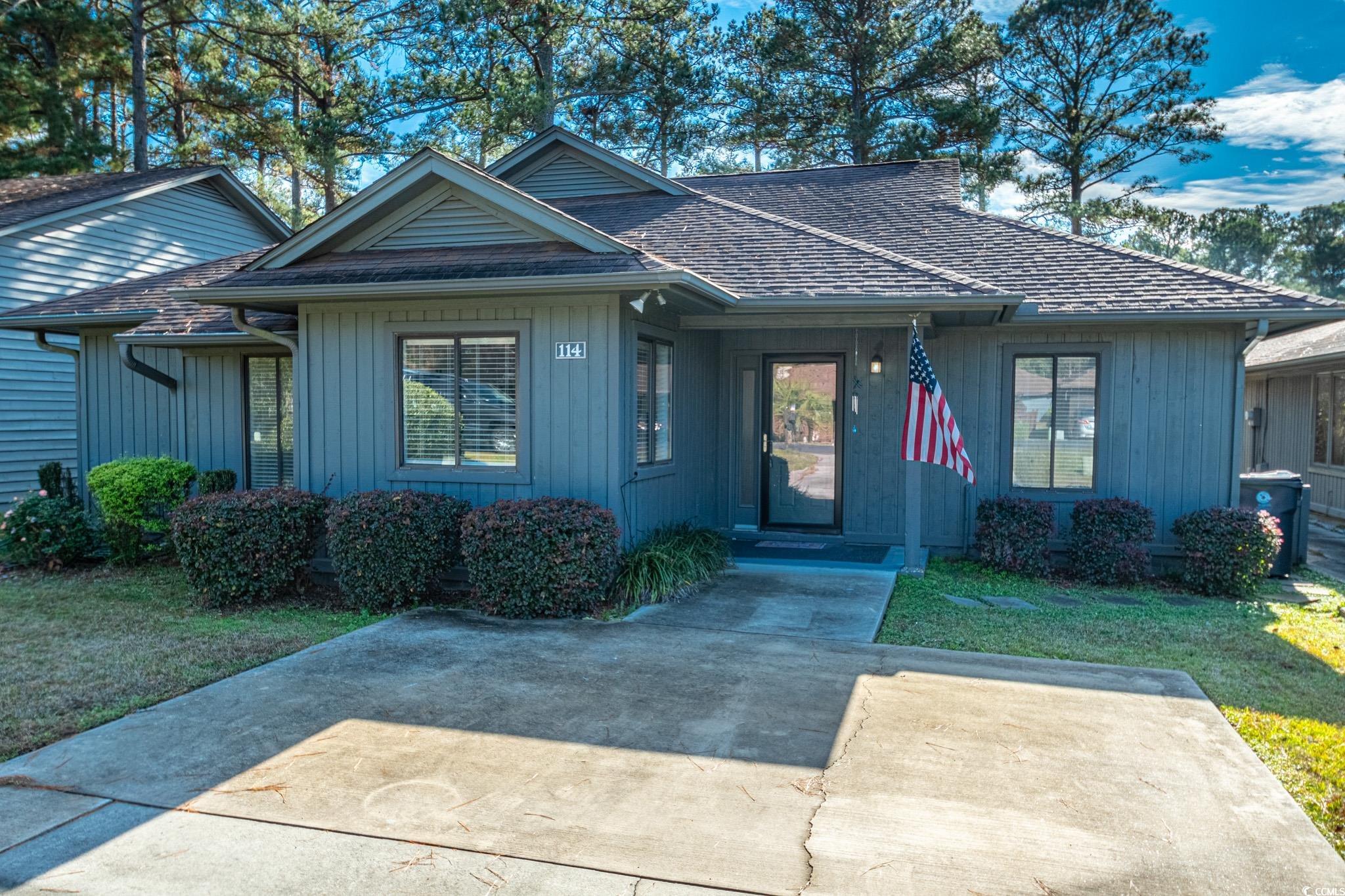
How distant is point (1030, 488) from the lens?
956 cm

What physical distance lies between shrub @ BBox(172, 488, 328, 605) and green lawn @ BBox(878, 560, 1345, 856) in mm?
4935

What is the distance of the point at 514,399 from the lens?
7758mm

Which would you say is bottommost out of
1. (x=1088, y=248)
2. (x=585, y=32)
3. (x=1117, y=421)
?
(x=1117, y=421)

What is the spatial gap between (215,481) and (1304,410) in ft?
55.0

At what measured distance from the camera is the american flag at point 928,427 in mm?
7930

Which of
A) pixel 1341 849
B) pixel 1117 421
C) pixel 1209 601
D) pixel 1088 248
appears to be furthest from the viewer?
pixel 1088 248

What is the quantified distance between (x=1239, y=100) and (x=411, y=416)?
22552 mm

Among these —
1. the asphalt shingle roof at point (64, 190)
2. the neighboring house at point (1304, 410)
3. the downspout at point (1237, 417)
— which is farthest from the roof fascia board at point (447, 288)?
the neighboring house at point (1304, 410)

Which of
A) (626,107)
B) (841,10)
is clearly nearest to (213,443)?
(626,107)

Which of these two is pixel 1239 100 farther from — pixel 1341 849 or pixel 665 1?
pixel 1341 849

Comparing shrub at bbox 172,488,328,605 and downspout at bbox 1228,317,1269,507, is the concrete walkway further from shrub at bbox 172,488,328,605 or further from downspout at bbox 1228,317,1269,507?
downspout at bbox 1228,317,1269,507

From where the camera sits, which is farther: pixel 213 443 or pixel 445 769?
pixel 213 443

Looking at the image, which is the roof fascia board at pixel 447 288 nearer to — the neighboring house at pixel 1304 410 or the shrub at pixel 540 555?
the shrub at pixel 540 555

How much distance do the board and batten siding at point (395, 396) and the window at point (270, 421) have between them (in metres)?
2.08
